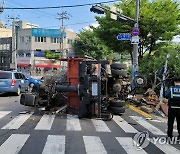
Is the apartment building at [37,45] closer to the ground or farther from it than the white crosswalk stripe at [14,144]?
farther from it

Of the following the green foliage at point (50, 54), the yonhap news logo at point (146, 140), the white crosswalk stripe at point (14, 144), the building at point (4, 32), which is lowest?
the yonhap news logo at point (146, 140)

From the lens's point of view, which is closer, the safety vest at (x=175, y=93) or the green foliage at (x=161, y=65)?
the safety vest at (x=175, y=93)

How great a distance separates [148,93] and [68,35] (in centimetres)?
6131

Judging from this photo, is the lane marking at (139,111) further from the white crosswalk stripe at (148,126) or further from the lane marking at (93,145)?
the lane marking at (93,145)

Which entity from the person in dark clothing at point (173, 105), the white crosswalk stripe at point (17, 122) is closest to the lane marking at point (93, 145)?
the person in dark clothing at point (173, 105)

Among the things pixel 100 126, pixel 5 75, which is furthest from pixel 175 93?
pixel 5 75

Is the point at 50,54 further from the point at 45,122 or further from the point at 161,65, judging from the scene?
the point at 45,122

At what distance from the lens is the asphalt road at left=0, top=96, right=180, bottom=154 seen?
7.13 metres

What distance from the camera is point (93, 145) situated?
7.49 m

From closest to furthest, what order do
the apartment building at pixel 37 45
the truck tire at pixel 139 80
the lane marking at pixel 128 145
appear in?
the lane marking at pixel 128 145 < the truck tire at pixel 139 80 < the apartment building at pixel 37 45

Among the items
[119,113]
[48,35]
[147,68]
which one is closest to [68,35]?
[48,35]

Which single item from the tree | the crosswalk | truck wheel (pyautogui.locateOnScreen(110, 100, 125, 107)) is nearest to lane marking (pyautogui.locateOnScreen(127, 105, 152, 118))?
the crosswalk

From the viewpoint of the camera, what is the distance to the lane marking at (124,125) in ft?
31.3

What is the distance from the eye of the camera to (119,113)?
12453 mm
